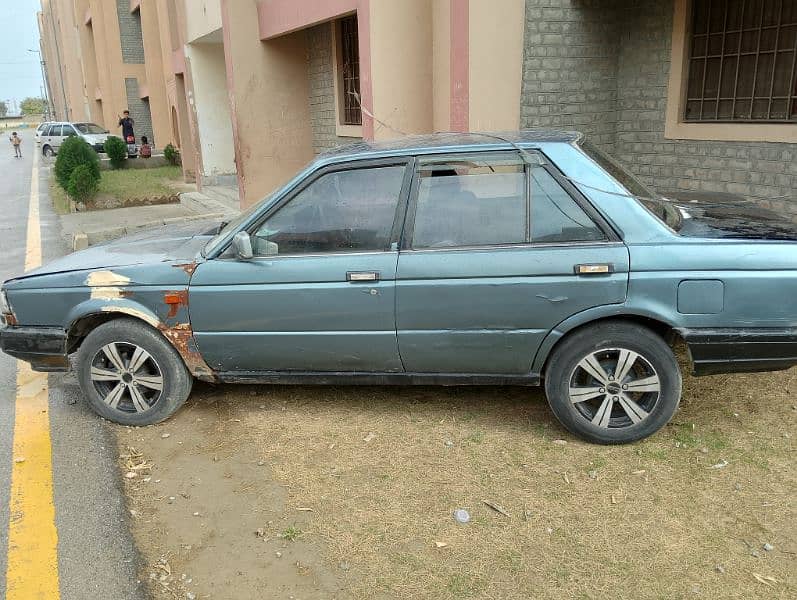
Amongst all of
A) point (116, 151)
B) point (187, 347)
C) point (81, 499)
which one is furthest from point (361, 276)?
point (116, 151)

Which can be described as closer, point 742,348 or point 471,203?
point 742,348

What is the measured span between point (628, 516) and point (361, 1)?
7392mm

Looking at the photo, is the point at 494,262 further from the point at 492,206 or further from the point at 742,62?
the point at 742,62

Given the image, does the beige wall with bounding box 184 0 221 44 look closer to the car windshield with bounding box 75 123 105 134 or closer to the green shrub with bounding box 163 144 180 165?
the green shrub with bounding box 163 144 180 165

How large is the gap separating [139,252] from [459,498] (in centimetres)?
257

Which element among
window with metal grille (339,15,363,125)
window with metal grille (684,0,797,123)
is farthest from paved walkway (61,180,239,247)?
window with metal grille (684,0,797,123)

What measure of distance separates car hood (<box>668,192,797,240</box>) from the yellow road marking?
11.5ft

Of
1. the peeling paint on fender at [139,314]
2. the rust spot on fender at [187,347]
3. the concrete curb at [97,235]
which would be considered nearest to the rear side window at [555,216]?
the rust spot on fender at [187,347]

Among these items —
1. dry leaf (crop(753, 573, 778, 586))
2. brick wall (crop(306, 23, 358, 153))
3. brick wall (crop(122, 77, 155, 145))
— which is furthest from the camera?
brick wall (crop(122, 77, 155, 145))

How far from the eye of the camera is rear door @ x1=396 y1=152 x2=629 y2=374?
3592mm

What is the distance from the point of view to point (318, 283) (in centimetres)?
383

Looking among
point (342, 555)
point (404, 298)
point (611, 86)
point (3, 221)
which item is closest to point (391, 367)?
point (404, 298)

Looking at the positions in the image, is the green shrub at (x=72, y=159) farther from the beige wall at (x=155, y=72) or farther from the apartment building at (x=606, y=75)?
the beige wall at (x=155, y=72)

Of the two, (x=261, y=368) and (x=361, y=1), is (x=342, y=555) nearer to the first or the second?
(x=261, y=368)
